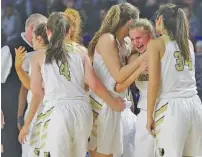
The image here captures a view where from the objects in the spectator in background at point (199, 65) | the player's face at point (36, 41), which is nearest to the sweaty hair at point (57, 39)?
the player's face at point (36, 41)

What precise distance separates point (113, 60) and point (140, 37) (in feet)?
0.77

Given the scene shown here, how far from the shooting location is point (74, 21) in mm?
3879

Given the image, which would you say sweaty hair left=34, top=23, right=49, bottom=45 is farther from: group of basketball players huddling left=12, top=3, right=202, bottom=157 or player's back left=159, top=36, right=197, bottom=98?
player's back left=159, top=36, right=197, bottom=98

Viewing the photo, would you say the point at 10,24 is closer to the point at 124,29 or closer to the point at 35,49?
the point at 35,49

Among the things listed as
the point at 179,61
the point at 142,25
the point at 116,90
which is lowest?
the point at 116,90

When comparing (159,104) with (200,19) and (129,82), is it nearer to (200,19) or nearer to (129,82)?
(129,82)

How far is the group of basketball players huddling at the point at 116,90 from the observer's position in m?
3.12

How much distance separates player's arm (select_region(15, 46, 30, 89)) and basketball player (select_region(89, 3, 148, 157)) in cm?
70

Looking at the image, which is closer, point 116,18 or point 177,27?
point 177,27

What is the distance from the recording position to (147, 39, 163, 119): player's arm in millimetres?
3096

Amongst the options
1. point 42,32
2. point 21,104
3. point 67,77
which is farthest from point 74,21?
point 21,104

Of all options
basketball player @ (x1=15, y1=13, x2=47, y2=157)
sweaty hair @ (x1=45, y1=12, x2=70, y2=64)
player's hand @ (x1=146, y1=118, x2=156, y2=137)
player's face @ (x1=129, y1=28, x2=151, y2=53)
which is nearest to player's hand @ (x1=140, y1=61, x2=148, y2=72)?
player's face @ (x1=129, y1=28, x2=151, y2=53)

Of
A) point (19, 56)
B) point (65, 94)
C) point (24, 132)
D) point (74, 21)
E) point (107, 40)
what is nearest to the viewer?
point (65, 94)

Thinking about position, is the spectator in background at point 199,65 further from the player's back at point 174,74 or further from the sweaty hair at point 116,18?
the player's back at point 174,74
